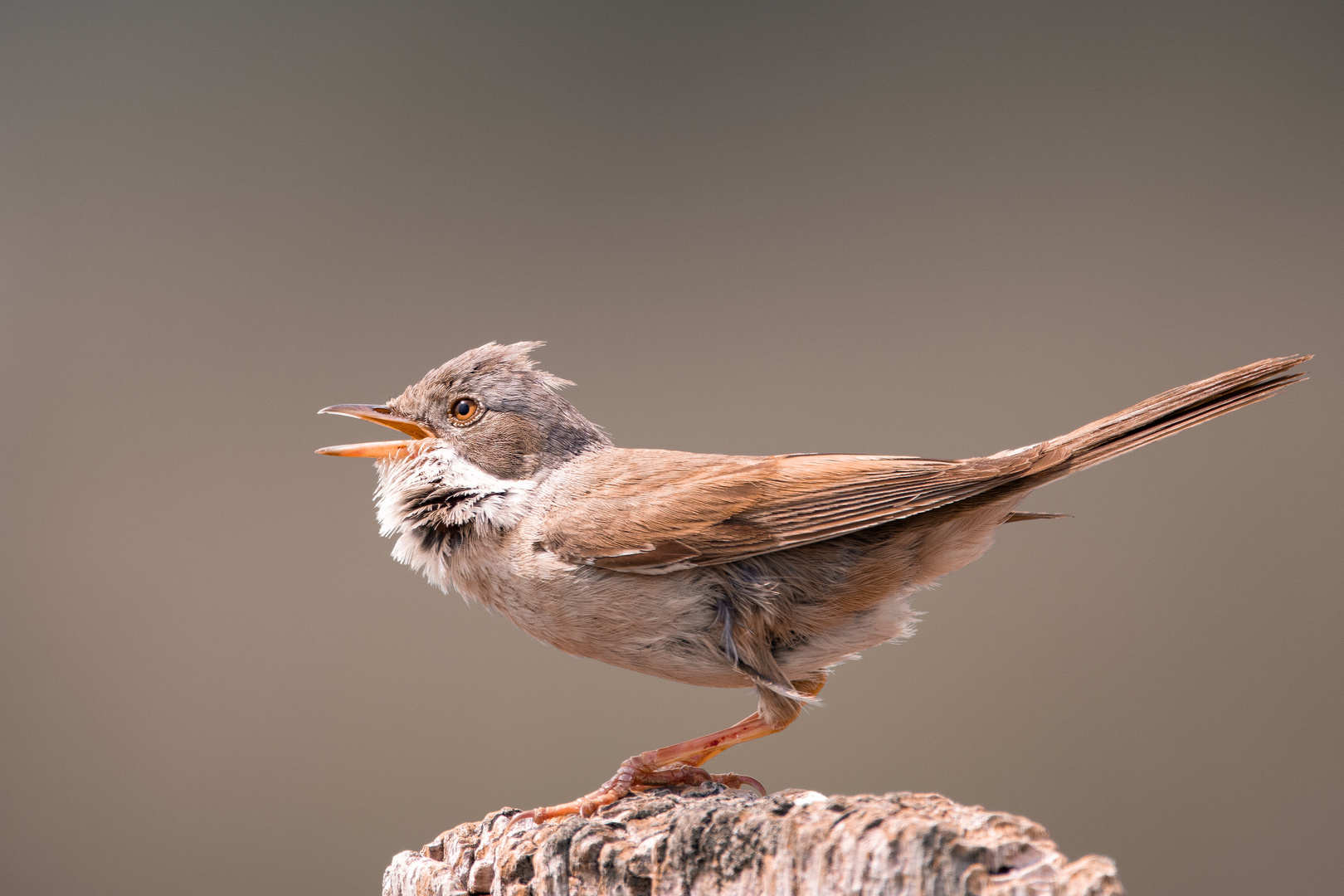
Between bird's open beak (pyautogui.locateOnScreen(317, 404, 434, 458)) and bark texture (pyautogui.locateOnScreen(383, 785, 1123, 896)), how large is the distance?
3.98 ft

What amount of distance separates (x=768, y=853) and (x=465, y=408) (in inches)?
71.8

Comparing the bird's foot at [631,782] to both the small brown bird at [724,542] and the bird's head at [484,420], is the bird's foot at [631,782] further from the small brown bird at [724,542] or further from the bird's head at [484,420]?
the bird's head at [484,420]

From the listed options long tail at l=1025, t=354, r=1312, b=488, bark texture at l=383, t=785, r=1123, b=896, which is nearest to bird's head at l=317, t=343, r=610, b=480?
bark texture at l=383, t=785, r=1123, b=896

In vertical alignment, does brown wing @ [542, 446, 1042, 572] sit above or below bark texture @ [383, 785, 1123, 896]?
above

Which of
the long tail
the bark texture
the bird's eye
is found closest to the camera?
the bark texture

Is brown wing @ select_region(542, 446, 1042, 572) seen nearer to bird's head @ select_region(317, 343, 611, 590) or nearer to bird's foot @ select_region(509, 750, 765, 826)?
bird's head @ select_region(317, 343, 611, 590)

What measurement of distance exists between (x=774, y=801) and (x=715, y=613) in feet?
2.26

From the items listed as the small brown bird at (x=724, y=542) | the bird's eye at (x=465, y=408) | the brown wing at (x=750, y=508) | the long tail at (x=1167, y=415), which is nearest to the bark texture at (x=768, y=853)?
the small brown bird at (x=724, y=542)

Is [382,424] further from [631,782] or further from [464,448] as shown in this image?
[631,782]

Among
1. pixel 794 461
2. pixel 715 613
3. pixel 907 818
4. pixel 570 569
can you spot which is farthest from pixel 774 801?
pixel 794 461

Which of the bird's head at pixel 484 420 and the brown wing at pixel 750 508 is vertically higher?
the bird's head at pixel 484 420

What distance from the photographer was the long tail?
2.63 meters

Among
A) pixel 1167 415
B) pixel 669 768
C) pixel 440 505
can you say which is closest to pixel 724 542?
pixel 669 768

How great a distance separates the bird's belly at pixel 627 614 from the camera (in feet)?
9.11
